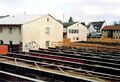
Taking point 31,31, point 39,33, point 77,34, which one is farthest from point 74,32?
point 31,31

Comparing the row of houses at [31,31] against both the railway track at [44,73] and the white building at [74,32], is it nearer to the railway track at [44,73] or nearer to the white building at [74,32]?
the white building at [74,32]

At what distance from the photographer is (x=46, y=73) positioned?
12680mm

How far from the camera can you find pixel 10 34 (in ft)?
130

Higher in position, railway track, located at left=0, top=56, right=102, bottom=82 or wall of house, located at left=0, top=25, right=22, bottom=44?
wall of house, located at left=0, top=25, right=22, bottom=44

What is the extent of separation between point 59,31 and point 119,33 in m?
31.9

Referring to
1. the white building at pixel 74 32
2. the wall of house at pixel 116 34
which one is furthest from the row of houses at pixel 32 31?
the wall of house at pixel 116 34

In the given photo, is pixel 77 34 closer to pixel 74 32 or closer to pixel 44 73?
pixel 74 32

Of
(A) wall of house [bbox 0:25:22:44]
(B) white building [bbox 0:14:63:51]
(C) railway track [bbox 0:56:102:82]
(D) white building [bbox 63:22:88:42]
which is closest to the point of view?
(C) railway track [bbox 0:56:102:82]

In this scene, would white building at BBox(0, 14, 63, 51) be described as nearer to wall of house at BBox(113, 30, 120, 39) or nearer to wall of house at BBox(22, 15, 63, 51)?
wall of house at BBox(22, 15, 63, 51)

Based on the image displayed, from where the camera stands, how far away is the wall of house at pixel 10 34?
38281 mm

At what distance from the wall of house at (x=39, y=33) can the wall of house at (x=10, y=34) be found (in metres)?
1.12

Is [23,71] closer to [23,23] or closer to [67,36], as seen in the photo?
[23,23]

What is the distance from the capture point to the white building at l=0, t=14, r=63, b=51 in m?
37.9

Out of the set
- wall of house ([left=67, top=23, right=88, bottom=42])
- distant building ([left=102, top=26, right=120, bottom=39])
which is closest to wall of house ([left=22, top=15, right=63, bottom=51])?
wall of house ([left=67, top=23, right=88, bottom=42])
